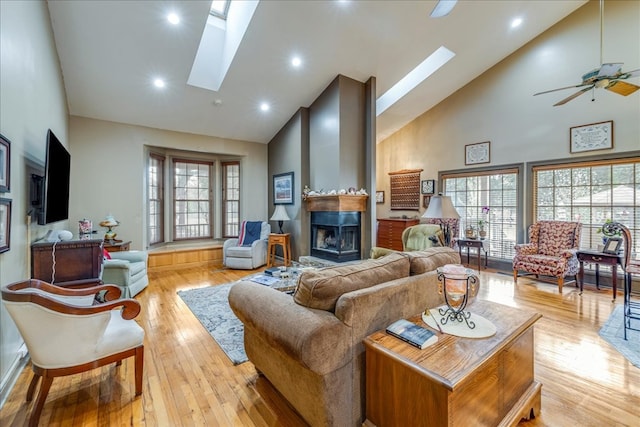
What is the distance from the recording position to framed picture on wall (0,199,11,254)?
1.91 m

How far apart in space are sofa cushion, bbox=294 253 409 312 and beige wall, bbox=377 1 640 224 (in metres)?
4.72

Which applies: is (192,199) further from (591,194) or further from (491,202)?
(591,194)

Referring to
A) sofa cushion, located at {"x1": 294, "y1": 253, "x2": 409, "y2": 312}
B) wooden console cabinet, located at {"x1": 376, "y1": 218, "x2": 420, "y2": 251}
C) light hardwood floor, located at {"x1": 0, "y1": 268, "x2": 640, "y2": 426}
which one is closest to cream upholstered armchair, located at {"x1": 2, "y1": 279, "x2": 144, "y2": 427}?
light hardwood floor, located at {"x1": 0, "y1": 268, "x2": 640, "y2": 426}

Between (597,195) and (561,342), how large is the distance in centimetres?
312

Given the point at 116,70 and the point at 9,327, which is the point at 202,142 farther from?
the point at 9,327

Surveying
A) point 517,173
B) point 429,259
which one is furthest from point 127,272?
point 517,173

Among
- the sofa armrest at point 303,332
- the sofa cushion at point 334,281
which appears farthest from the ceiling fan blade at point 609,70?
the sofa armrest at point 303,332

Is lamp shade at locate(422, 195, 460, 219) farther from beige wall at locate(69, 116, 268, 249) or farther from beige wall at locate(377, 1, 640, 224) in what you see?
beige wall at locate(69, 116, 268, 249)

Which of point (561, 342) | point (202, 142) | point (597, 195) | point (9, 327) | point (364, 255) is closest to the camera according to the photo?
point (9, 327)

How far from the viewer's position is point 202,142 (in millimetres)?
5910

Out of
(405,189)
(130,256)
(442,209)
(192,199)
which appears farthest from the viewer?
(405,189)

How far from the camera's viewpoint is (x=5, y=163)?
1.98 metres

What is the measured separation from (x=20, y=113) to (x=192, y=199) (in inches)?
164

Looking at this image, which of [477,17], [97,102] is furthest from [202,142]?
[477,17]
